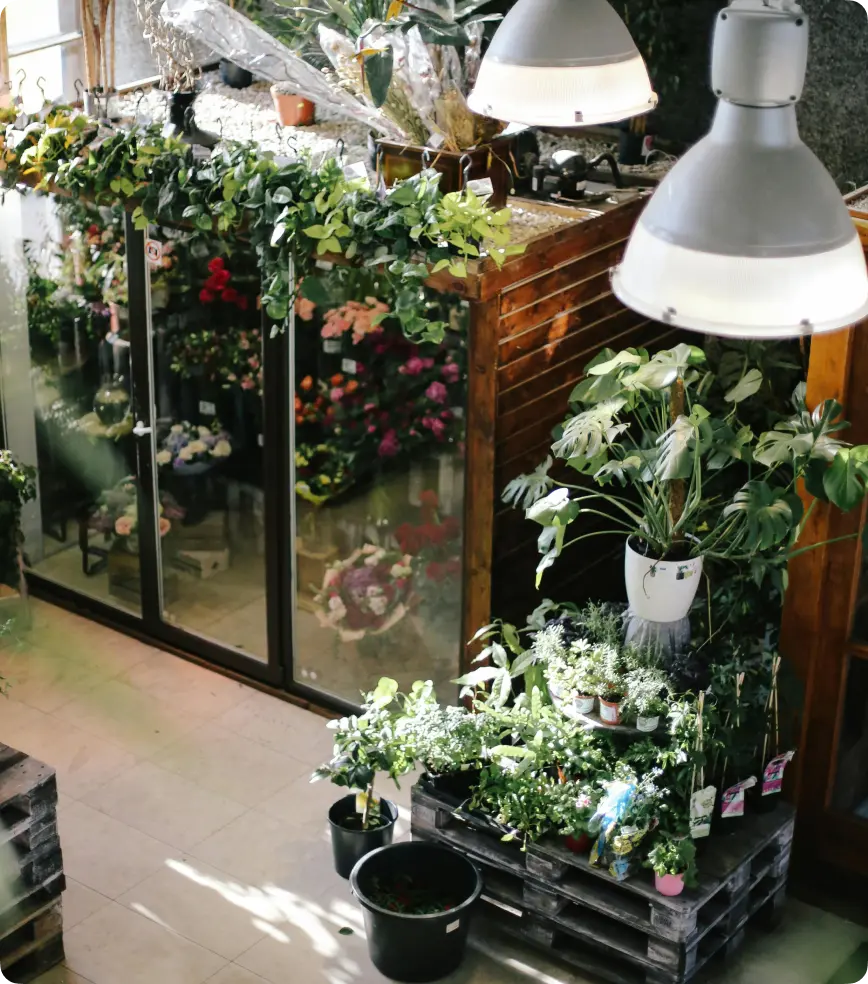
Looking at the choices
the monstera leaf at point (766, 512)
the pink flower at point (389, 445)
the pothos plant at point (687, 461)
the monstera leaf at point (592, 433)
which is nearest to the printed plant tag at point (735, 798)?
the pothos plant at point (687, 461)

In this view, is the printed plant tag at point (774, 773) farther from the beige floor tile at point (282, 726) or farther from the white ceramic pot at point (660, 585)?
the beige floor tile at point (282, 726)

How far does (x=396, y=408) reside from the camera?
520 centimetres

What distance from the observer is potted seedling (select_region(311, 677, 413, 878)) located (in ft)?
14.9

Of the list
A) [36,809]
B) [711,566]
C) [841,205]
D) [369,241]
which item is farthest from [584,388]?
[841,205]

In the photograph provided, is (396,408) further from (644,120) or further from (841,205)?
(841,205)

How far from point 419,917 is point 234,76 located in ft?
11.2

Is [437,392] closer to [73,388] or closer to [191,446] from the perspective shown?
[191,446]

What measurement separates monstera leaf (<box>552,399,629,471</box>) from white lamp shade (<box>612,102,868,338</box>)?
7.12 feet

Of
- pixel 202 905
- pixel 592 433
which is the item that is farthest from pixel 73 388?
pixel 592 433

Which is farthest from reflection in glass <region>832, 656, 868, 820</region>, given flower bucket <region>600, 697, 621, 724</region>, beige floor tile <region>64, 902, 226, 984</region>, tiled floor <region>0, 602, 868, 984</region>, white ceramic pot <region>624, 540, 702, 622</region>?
beige floor tile <region>64, 902, 226, 984</region>

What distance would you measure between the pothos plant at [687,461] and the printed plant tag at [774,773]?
58cm

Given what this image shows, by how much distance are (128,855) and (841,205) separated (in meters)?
3.86

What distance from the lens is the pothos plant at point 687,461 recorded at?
3980 millimetres

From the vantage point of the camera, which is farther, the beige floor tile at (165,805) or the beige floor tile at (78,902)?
the beige floor tile at (165,805)
